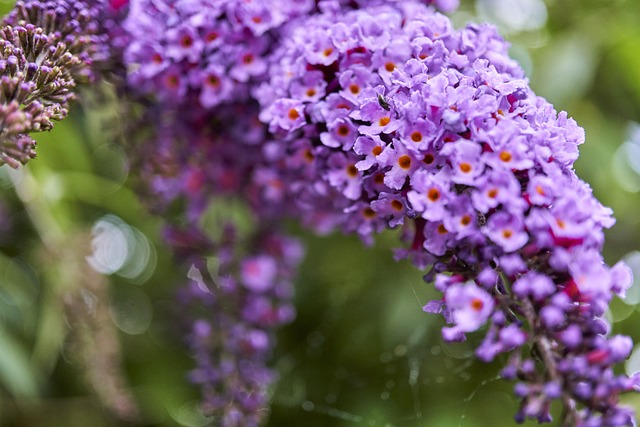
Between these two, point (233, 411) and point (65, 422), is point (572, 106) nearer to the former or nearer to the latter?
point (233, 411)

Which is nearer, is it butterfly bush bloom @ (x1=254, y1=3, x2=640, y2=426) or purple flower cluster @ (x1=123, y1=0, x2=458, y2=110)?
butterfly bush bloom @ (x1=254, y1=3, x2=640, y2=426)

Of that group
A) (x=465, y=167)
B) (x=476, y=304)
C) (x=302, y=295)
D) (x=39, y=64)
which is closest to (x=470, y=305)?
(x=476, y=304)

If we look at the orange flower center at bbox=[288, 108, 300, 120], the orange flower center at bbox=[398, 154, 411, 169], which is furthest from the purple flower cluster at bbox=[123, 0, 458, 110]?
the orange flower center at bbox=[398, 154, 411, 169]

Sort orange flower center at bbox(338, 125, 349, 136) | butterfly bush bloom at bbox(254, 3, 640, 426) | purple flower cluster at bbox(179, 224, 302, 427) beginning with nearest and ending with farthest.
A: butterfly bush bloom at bbox(254, 3, 640, 426)
orange flower center at bbox(338, 125, 349, 136)
purple flower cluster at bbox(179, 224, 302, 427)

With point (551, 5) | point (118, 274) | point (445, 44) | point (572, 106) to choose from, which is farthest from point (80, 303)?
point (551, 5)

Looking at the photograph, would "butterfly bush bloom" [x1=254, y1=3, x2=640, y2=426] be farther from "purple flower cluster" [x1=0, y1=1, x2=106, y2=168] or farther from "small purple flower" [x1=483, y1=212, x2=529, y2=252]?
"purple flower cluster" [x1=0, y1=1, x2=106, y2=168]

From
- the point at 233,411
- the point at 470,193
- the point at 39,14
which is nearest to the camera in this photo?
the point at 470,193
